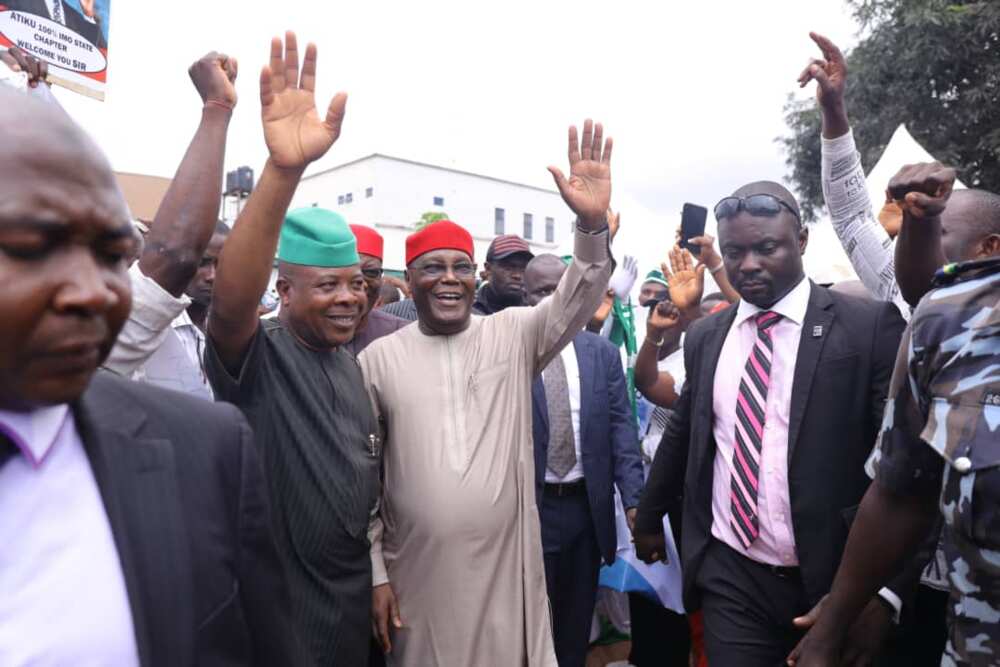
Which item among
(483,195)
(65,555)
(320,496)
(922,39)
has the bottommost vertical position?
(320,496)

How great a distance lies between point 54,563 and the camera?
3.23 feet

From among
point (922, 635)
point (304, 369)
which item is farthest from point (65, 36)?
point (922, 635)

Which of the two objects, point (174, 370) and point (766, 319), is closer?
point (174, 370)

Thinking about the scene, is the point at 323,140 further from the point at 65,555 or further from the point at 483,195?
the point at 483,195

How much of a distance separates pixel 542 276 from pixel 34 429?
3.89 m

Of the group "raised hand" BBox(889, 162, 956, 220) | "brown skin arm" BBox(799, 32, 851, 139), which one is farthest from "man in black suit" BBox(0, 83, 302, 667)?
"brown skin arm" BBox(799, 32, 851, 139)

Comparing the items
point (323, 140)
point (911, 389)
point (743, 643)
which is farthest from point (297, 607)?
point (911, 389)

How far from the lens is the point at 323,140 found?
7.06 ft

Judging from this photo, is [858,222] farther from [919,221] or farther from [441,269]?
[441,269]

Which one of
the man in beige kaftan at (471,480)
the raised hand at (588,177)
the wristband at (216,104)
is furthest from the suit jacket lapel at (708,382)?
the wristband at (216,104)

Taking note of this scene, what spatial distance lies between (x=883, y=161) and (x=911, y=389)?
16.6ft

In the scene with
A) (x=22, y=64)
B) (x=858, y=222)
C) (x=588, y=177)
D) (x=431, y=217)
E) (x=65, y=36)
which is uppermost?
(x=431, y=217)

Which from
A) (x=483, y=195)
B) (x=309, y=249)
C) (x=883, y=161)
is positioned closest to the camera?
(x=309, y=249)

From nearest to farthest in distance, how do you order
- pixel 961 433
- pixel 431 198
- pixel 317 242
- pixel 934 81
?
pixel 961 433 < pixel 317 242 < pixel 934 81 < pixel 431 198
